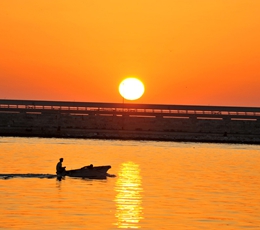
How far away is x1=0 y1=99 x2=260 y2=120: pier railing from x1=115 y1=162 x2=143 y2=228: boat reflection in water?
104933 millimetres

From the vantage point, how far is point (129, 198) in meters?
46.2

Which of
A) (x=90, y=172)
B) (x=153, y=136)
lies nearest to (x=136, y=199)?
(x=90, y=172)

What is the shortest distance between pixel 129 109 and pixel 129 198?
135063 mm

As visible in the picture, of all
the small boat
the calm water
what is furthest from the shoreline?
the small boat

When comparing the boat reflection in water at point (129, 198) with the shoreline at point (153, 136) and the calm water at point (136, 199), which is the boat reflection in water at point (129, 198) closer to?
the calm water at point (136, 199)

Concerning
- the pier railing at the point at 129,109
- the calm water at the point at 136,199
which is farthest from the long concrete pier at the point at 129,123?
the calm water at the point at 136,199

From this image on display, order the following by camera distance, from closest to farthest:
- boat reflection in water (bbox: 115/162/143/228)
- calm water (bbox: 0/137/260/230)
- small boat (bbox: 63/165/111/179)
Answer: calm water (bbox: 0/137/260/230)
boat reflection in water (bbox: 115/162/143/228)
small boat (bbox: 63/165/111/179)

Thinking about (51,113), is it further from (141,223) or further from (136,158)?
(141,223)

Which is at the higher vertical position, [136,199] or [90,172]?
[90,172]

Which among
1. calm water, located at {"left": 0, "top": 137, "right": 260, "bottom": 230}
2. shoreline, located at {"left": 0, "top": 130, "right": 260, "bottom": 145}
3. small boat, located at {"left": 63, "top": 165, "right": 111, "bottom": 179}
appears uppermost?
shoreline, located at {"left": 0, "top": 130, "right": 260, "bottom": 145}

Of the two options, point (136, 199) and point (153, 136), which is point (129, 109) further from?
point (136, 199)

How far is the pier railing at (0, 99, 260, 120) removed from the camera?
576 feet

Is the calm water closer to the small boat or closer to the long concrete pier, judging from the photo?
the small boat

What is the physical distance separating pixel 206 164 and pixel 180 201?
37030 mm
